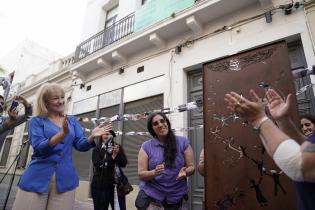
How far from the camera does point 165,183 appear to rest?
7.86 ft

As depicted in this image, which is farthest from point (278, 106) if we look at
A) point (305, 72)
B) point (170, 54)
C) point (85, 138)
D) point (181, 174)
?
point (170, 54)

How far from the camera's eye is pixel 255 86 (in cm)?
227

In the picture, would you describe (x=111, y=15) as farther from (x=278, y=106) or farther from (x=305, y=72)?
(x=278, y=106)

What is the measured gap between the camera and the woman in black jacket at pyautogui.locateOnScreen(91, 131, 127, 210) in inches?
154

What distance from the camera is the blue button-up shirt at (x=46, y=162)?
76.2 inches

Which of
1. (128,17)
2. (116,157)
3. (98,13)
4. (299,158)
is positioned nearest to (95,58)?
(128,17)

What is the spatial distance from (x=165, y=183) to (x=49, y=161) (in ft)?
3.55

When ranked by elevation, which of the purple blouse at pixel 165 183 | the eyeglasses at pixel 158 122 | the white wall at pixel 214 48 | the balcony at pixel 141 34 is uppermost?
the balcony at pixel 141 34

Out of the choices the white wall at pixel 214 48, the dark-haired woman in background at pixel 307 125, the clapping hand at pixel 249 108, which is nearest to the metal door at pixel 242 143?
the clapping hand at pixel 249 108

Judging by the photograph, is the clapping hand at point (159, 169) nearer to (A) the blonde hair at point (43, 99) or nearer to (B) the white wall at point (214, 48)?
(A) the blonde hair at point (43, 99)

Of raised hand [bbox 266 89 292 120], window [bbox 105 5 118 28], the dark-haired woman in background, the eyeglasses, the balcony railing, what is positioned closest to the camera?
raised hand [bbox 266 89 292 120]

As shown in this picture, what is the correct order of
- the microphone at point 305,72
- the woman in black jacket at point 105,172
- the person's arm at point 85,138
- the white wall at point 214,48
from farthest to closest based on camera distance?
the white wall at point 214,48, the woman in black jacket at point 105,172, the microphone at point 305,72, the person's arm at point 85,138

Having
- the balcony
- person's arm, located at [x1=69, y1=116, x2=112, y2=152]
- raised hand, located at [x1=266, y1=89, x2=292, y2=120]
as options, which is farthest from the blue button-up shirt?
the balcony

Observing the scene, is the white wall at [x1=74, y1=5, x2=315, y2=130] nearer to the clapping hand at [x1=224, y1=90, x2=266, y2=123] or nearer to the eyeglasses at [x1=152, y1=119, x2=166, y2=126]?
the eyeglasses at [x1=152, y1=119, x2=166, y2=126]
